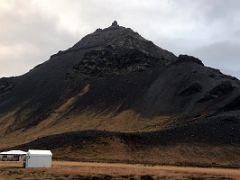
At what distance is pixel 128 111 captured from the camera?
14688 cm

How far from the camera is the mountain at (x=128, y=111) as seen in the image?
95438 mm

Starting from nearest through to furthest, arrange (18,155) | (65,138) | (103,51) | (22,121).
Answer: (18,155) < (65,138) < (22,121) < (103,51)

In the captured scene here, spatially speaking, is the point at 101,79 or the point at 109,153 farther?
the point at 101,79

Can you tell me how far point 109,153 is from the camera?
94.7 meters

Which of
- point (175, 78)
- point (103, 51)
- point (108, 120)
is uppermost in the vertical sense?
point (103, 51)

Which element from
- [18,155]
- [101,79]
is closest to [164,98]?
[101,79]

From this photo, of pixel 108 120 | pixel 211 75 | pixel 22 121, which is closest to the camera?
pixel 108 120

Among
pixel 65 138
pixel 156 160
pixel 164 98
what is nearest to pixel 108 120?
pixel 164 98

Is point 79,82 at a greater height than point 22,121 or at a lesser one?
greater

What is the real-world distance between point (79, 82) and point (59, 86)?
758 cm

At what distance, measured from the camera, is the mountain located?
95438 mm

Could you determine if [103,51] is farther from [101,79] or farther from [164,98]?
[164,98]

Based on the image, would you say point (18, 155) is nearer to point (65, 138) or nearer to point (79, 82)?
point (65, 138)

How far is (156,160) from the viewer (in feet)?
296
